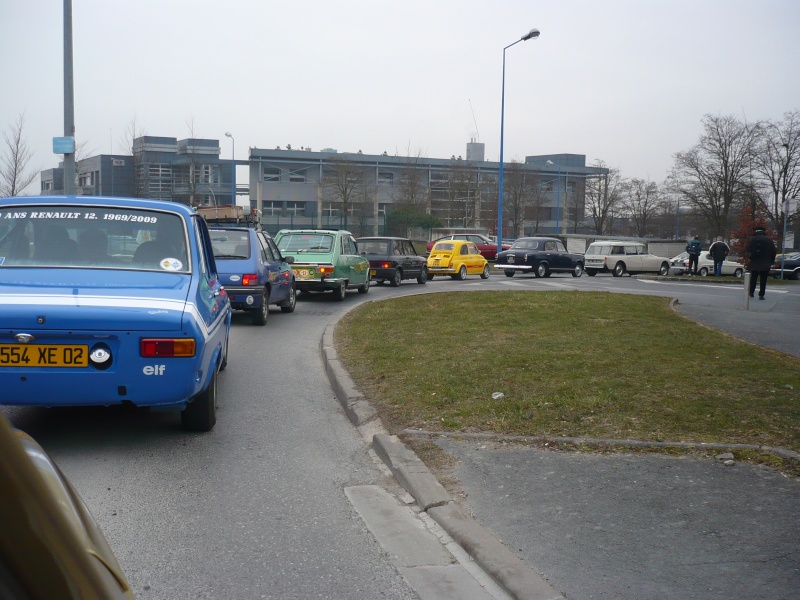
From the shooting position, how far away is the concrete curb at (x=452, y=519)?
363cm

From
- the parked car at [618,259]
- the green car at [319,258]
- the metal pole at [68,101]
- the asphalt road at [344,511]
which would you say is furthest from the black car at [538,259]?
the asphalt road at [344,511]

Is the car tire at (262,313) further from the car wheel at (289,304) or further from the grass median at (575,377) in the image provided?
the car wheel at (289,304)

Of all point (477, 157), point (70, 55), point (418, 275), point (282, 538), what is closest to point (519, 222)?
point (477, 157)

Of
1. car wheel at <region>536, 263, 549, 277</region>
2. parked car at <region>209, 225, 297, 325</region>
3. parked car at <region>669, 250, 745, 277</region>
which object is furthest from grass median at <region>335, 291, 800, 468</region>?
parked car at <region>669, 250, 745, 277</region>

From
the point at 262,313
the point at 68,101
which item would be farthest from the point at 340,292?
the point at 68,101

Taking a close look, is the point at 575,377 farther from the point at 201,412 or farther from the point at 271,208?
the point at 271,208

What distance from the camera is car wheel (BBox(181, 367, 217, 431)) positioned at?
621cm

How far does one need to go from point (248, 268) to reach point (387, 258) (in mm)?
Result: 12173

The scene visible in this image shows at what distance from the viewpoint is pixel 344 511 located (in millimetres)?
4727

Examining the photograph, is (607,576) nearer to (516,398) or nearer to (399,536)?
(399,536)

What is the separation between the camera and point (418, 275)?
27531mm

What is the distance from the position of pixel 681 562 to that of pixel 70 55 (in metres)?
19.0

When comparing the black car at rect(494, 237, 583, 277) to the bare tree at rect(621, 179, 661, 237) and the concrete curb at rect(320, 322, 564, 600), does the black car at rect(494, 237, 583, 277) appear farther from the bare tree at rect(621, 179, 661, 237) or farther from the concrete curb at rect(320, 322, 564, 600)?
the bare tree at rect(621, 179, 661, 237)

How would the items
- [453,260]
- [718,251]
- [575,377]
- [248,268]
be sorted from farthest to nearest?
[718,251]
[453,260]
[248,268]
[575,377]
